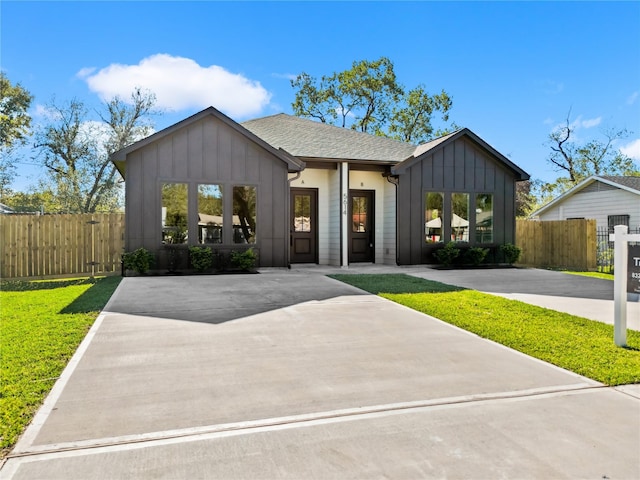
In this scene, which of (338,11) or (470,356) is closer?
(470,356)

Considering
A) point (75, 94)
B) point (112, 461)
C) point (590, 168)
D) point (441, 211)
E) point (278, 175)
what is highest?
point (75, 94)

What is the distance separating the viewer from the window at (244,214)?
37.2 ft

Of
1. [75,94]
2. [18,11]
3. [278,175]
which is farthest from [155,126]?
[278,175]

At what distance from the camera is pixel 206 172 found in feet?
36.3

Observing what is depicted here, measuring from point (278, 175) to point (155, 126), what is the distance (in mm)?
17103

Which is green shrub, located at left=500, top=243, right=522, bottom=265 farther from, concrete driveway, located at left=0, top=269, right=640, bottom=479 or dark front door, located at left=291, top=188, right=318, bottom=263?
concrete driveway, located at left=0, top=269, right=640, bottom=479

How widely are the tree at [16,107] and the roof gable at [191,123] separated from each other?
16.6 meters

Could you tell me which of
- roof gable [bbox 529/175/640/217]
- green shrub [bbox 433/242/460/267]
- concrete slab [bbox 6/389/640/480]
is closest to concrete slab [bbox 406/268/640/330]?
green shrub [bbox 433/242/460/267]

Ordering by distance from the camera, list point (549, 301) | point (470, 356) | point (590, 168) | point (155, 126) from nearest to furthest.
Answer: point (470, 356) < point (549, 301) < point (155, 126) < point (590, 168)

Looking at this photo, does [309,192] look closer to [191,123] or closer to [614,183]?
[191,123]

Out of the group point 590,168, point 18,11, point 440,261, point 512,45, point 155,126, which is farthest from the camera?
point 590,168

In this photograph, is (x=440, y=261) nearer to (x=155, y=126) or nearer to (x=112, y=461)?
(x=112, y=461)

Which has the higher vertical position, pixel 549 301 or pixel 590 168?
pixel 590 168

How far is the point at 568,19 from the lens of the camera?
55.4 ft
